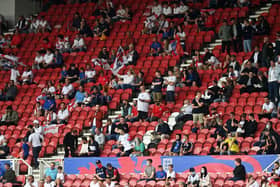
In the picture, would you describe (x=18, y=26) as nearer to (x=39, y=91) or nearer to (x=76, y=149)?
(x=39, y=91)

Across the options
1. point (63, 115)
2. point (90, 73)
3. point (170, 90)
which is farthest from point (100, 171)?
point (90, 73)

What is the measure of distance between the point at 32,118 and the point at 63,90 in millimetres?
1536

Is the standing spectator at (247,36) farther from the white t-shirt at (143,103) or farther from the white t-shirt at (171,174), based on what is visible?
the white t-shirt at (171,174)

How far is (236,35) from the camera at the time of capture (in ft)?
81.3

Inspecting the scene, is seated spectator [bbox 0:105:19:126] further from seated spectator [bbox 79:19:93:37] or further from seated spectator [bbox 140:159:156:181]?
seated spectator [bbox 140:159:156:181]

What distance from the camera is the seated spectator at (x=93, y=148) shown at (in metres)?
21.3

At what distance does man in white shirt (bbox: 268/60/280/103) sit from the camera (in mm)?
21344

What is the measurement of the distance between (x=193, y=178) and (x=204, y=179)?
314 mm

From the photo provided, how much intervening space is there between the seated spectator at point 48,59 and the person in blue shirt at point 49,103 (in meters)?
3.06

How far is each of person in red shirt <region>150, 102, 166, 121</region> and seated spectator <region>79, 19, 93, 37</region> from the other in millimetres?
7312

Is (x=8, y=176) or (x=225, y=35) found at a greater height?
(x=225, y=35)

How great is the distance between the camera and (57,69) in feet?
91.2

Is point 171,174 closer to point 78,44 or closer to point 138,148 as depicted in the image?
point 138,148

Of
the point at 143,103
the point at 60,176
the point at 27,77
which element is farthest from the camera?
the point at 27,77
